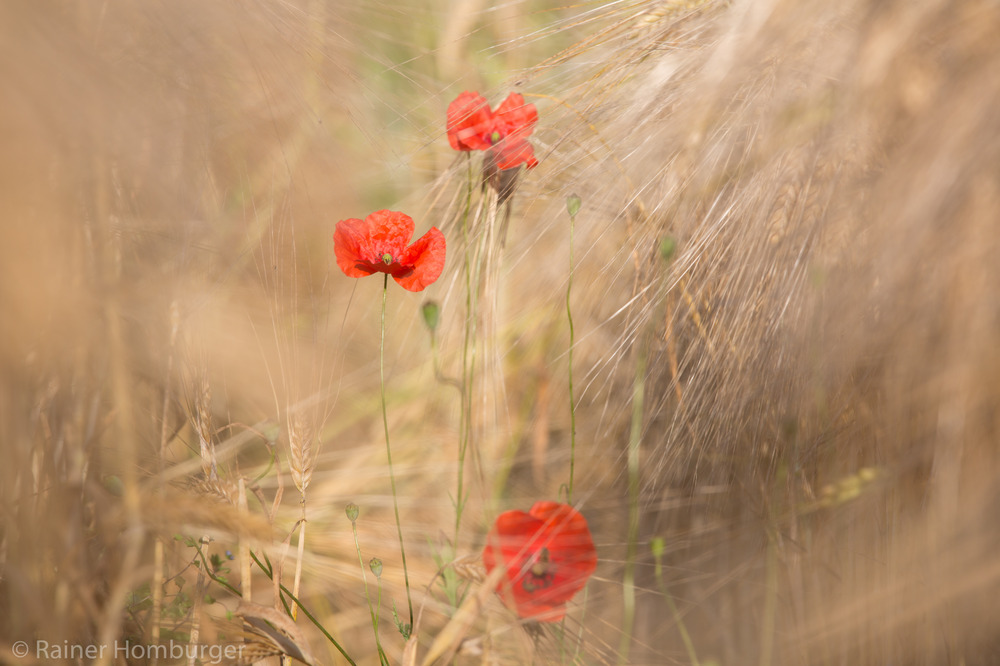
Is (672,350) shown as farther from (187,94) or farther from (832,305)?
(187,94)

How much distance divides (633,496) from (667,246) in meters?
0.27

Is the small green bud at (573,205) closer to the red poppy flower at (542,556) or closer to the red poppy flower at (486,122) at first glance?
the red poppy flower at (486,122)

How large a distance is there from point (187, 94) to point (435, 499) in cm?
52

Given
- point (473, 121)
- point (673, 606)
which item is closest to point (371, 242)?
point (473, 121)

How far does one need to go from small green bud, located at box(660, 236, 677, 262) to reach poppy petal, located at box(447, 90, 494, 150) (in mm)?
204

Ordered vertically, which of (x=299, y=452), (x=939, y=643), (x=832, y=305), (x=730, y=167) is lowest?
(x=939, y=643)

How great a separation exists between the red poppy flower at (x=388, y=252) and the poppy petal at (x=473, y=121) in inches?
3.9

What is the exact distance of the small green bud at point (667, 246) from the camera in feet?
1.81

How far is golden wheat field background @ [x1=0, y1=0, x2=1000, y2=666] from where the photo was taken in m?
0.48

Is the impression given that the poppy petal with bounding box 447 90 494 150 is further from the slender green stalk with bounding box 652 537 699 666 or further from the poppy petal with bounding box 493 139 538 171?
the slender green stalk with bounding box 652 537 699 666

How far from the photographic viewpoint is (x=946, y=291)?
51 centimetres

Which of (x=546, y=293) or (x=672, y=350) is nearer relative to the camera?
(x=672, y=350)

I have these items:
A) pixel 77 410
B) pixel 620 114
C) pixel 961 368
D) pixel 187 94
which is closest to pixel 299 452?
pixel 77 410

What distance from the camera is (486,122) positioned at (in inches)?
24.7
